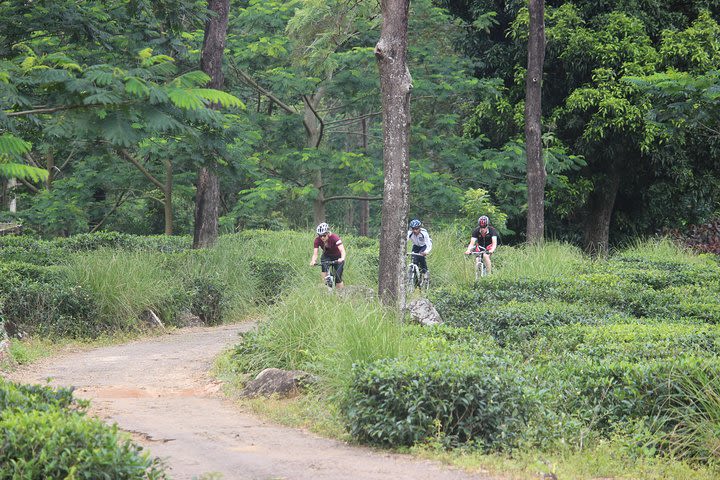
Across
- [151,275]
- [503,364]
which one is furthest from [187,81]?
[151,275]

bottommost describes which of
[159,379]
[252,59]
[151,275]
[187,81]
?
[159,379]

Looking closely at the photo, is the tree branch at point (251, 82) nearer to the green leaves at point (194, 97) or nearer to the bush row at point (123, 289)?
the bush row at point (123, 289)

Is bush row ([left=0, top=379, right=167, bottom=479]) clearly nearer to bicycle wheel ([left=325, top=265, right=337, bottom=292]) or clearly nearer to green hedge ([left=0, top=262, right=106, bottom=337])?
green hedge ([left=0, top=262, right=106, bottom=337])

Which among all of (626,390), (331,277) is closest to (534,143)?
(331,277)

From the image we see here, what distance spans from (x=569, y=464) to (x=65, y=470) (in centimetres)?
405

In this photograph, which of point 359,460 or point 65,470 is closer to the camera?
point 65,470

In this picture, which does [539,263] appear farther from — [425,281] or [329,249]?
[329,249]

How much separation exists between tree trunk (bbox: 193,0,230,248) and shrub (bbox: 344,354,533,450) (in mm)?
12533

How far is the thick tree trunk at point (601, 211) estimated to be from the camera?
1148 inches

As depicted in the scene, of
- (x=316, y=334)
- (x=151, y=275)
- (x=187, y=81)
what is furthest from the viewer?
(x=151, y=275)

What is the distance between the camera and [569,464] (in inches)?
300

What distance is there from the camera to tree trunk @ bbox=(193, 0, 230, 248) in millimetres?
20984

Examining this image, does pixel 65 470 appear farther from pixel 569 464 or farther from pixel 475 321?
pixel 475 321

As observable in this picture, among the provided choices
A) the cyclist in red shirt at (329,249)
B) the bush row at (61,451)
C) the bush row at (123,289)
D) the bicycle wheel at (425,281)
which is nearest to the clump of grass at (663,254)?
the bicycle wheel at (425,281)
